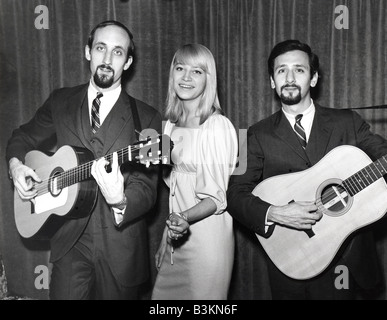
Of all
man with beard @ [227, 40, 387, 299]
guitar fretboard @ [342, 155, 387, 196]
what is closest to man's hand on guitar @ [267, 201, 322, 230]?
man with beard @ [227, 40, 387, 299]

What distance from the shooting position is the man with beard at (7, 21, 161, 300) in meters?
2.12

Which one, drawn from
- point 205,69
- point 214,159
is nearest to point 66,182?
point 214,159

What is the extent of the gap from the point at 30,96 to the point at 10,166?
40cm

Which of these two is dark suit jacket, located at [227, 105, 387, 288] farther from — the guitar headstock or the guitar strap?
the guitar strap

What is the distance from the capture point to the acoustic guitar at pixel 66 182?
2.01 m

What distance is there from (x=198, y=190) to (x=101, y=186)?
1.48 ft

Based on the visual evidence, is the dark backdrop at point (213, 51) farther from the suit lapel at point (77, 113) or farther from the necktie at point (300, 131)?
the necktie at point (300, 131)

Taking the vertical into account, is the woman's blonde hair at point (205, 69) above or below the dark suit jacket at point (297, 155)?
above

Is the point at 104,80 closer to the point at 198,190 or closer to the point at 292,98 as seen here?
the point at 198,190

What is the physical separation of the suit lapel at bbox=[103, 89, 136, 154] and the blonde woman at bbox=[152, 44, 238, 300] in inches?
8.9

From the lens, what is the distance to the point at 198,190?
2.04 meters

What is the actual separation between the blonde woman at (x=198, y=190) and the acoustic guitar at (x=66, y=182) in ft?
0.48

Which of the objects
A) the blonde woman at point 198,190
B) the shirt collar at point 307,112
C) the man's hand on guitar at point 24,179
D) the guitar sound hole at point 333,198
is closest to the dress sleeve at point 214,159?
the blonde woman at point 198,190
